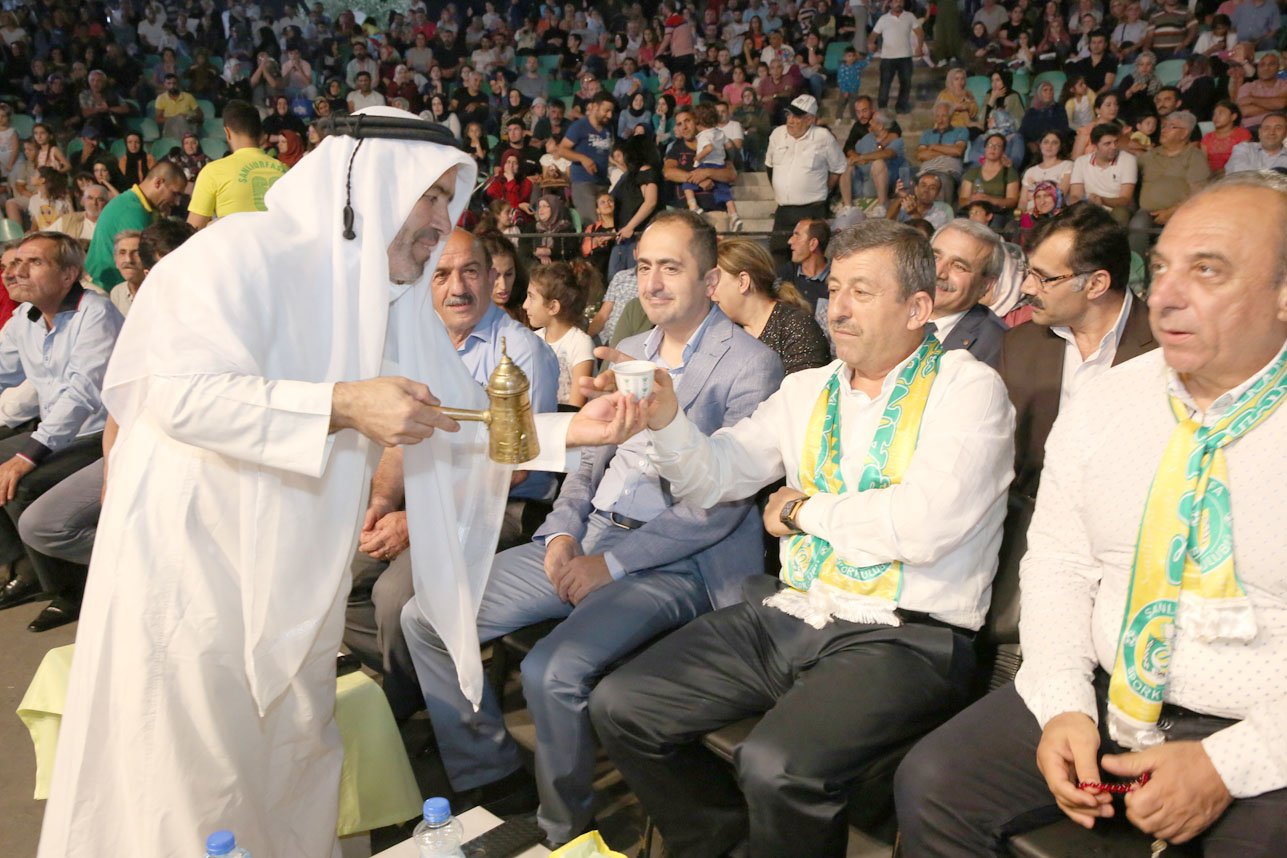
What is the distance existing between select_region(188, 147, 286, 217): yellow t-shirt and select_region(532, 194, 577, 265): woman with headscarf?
2928mm

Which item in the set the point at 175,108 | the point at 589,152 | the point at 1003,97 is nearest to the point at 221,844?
the point at 589,152

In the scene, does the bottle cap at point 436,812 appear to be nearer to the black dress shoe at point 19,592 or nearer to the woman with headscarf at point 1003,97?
the black dress shoe at point 19,592

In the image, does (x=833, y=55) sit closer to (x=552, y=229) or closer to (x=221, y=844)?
(x=552, y=229)

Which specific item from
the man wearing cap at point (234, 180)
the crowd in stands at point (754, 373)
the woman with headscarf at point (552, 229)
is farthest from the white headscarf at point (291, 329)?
the woman with headscarf at point (552, 229)

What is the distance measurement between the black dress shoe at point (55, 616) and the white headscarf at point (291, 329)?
108 inches

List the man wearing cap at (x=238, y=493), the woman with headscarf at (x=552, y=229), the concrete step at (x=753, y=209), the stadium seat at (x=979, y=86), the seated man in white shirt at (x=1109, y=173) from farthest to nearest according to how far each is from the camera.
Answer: the stadium seat at (x=979, y=86)
the concrete step at (x=753, y=209)
the woman with headscarf at (x=552, y=229)
the seated man in white shirt at (x=1109, y=173)
the man wearing cap at (x=238, y=493)

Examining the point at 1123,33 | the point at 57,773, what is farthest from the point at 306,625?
the point at 1123,33

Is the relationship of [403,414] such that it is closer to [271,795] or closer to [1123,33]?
[271,795]

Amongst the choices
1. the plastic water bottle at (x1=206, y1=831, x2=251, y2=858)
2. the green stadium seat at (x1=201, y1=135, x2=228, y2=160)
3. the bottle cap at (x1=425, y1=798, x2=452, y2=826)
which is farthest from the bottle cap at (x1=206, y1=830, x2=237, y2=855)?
the green stadium seat at (x1=201, y1=135, x2=228, y2=160)

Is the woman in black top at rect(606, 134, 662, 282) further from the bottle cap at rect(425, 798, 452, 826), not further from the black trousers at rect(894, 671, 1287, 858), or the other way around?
the bottle cap at rect(425, 798, 452, 826)

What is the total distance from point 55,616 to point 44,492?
555 mm

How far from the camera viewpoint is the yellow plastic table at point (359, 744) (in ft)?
9.10

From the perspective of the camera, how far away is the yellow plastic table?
277 centimetres

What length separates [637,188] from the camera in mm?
9695
